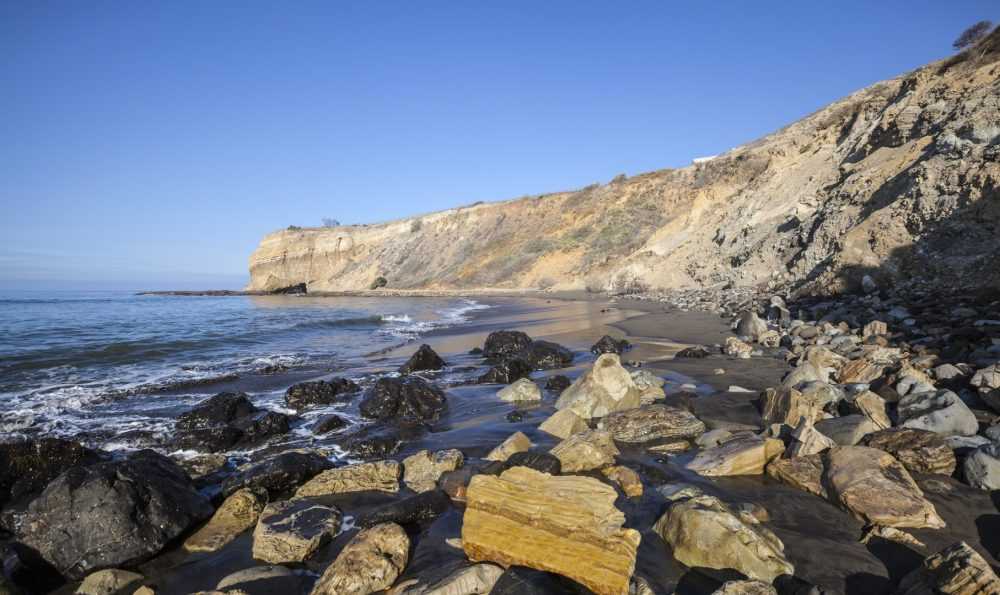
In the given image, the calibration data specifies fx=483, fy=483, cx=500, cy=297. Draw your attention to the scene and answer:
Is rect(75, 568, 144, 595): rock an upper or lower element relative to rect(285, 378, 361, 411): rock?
lower

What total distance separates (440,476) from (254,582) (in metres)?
1.88

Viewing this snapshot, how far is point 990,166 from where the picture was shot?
11203 millimetres

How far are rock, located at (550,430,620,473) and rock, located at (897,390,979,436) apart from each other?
2856mm

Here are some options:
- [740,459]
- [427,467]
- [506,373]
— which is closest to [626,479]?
[740,459]

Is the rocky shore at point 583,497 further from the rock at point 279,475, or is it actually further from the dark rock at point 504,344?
the dark rock at point 504,344

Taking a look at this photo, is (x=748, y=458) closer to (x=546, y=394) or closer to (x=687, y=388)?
(x=687, y=388)

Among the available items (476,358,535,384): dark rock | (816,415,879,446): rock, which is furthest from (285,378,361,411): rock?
(816,415,879,446): rock

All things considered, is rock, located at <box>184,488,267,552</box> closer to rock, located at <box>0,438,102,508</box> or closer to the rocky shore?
the rocky shore

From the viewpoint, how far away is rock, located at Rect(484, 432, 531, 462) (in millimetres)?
5164

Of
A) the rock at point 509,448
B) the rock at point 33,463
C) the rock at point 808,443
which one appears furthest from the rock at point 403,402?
the rock at point 808,443

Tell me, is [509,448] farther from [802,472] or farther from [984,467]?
[984,467]

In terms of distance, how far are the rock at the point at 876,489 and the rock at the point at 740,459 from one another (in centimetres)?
47

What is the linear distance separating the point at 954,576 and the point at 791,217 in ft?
72.3

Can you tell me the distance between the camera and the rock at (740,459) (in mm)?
4473
